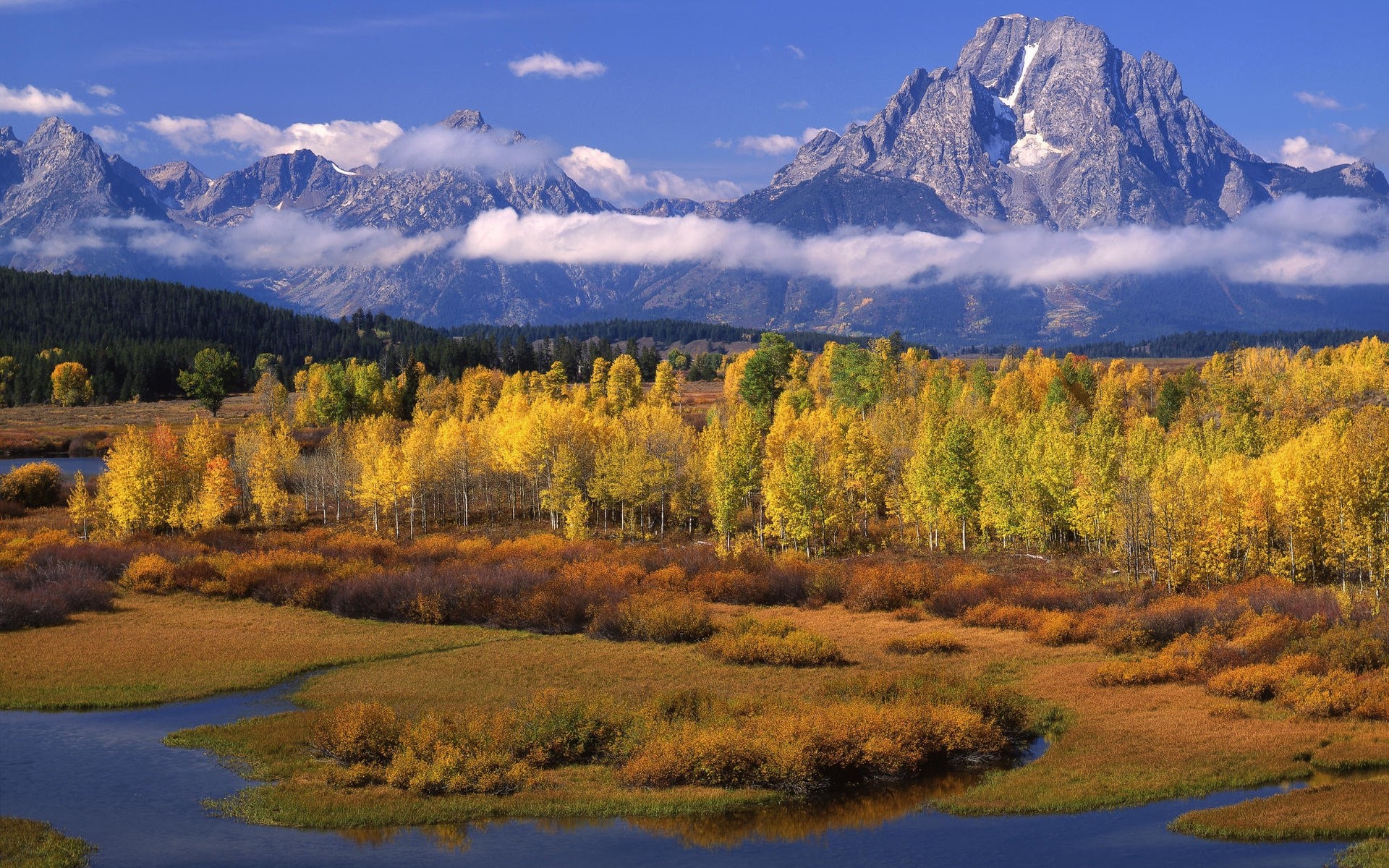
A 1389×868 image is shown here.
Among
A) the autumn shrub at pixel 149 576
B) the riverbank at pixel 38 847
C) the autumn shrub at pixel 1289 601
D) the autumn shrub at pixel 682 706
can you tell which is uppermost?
the autumn shrub at pixel 149 576

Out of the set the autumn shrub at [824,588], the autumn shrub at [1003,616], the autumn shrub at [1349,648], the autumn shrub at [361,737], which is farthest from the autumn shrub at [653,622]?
the autumn shrub at [1349,648]

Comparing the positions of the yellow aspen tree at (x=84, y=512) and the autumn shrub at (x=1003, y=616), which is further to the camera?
the yellow aspen tree at (x=84, y=512)

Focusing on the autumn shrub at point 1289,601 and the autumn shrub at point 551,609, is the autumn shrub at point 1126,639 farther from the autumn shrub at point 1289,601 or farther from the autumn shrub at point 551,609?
the autumn shrub at point 551,609

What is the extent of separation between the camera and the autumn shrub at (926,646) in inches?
2208

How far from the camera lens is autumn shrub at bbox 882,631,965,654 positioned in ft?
184

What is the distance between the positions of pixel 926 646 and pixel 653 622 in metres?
14.6

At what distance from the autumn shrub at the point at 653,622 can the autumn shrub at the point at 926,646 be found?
33.5ft

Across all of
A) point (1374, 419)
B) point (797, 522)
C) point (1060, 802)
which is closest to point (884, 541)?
Result: point (797, 522)

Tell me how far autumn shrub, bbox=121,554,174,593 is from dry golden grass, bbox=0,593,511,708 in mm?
1413

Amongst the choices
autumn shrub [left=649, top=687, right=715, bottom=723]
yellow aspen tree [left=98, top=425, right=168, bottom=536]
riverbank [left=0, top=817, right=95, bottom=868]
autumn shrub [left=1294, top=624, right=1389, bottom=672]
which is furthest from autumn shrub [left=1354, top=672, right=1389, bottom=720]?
yellow aspen tree [left=98, top=425, right=168, bottom=536]

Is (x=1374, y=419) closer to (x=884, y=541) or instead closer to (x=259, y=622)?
(x=884, y=541)

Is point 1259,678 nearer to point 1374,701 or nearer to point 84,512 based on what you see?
point 1374,701

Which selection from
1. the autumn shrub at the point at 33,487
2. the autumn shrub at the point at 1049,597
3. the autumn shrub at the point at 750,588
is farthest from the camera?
the autumn shrub at the point at 33,487

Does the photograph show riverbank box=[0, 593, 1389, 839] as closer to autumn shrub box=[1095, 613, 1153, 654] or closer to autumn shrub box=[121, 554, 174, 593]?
autumn shrub box=[1095, 613, 1153, 654]
